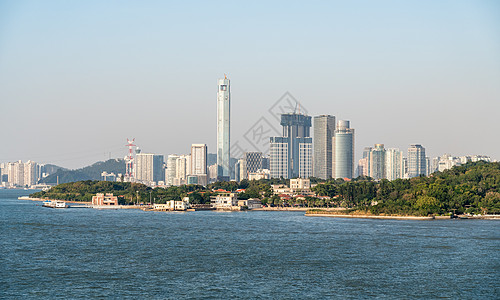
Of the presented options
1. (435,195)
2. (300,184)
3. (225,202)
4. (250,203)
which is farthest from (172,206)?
(300,184)

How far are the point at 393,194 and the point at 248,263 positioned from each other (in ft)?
169

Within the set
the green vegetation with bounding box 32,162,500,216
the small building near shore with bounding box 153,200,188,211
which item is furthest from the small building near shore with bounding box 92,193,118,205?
the small building near shore with bounding box 153,200,188,211

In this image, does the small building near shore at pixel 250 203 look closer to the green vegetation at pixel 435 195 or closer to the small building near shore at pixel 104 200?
the green vegetation at pixel 435 195

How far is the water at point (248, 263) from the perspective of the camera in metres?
27.5

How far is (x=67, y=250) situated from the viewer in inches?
1554

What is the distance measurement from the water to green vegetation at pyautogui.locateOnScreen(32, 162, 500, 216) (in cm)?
1652

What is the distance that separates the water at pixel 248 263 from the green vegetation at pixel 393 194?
16518 mm

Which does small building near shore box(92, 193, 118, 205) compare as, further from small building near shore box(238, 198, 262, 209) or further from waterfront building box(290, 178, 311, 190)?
waterfront building box(290, 178, 311, 190)

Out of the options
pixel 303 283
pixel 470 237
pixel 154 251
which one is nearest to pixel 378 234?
pixel 470 237

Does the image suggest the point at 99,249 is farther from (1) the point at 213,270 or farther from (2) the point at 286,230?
(2) the point at 286,230

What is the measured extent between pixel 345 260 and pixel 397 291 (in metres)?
8.40

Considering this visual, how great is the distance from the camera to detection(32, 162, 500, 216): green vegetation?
2815 inches

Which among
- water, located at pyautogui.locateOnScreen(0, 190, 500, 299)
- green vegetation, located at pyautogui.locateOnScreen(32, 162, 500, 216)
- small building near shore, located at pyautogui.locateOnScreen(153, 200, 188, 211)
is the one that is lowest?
water, located at pyautogui.locateOnScreen(0, 190, 500, 299)

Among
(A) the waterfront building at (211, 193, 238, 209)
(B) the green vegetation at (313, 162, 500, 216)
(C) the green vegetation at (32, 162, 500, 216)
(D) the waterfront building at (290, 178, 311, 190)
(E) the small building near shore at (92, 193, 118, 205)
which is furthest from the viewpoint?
(D) the waterfront building at (290, 178, 311, 190)
